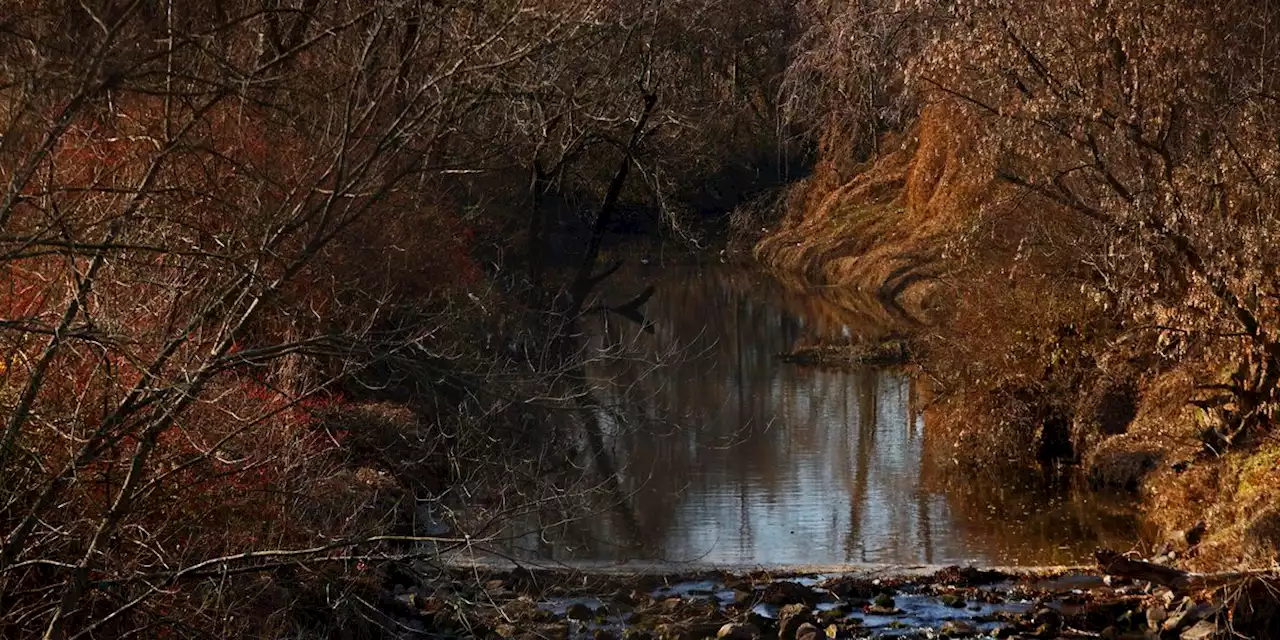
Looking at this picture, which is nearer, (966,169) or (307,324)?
(307,324)

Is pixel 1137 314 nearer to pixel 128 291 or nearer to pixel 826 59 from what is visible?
pixel 128 291

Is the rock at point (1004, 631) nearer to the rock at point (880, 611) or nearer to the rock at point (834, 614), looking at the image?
the rock at point (880, 611)

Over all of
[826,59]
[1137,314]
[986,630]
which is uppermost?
[826,59]

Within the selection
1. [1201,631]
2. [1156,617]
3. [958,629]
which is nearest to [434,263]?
[958,629]

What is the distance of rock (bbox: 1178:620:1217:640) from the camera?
10.8 metres

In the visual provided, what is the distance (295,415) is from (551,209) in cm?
1663

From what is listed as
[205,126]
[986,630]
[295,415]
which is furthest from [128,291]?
[986,630]

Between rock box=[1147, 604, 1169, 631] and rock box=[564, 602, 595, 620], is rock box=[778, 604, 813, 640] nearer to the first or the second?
rock box=[564, 602, 595, 620]

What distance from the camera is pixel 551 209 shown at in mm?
26938

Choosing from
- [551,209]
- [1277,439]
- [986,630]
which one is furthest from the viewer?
[551,209]

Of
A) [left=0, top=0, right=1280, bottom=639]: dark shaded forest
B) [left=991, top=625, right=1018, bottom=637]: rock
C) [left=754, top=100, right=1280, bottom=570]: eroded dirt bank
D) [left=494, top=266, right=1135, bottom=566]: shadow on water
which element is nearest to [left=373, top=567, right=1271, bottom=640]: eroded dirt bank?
[left=991, top=625, right=1018, bottom=637]: rock

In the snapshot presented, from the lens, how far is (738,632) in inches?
448

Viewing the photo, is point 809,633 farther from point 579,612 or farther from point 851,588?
point 579,612

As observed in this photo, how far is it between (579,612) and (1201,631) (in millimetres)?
4578
